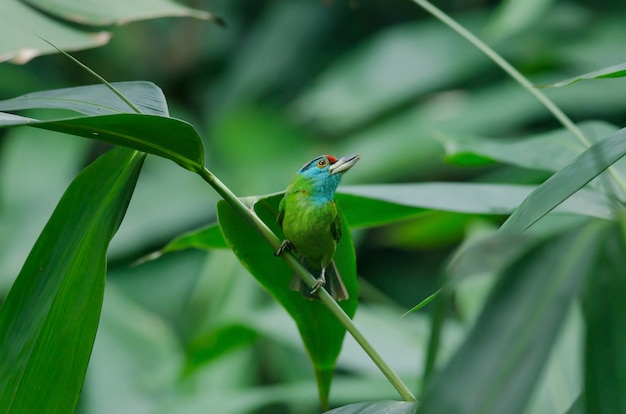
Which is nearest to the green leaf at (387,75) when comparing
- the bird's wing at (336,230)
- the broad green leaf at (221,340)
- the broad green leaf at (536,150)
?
the broad green leaf at (221,340)

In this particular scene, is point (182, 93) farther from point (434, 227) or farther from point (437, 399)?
point (437, 399)

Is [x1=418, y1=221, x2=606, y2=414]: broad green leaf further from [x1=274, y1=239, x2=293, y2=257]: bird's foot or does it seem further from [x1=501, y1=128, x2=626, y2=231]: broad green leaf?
[x1=274, y1=239, x2=293, y2=257]: bird's foot

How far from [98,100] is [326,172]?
13.7 inches

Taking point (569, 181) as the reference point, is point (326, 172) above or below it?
above

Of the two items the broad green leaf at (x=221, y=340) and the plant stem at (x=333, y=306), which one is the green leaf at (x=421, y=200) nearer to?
the plant stem at (x=333, y=306)

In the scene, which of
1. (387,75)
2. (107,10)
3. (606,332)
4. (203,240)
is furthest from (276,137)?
(606,332)

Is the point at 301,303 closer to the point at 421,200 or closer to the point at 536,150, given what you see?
the point at 421,200

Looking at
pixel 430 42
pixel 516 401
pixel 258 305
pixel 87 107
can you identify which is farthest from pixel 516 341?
pixel 430 42

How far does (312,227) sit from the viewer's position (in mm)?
830

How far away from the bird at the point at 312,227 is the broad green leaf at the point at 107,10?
0.30m

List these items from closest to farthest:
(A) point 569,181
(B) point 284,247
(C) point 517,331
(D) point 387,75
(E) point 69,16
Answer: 1. (C) point 517,331
2. (A) point 569,181
3. (B) point 284,247
4. (E) point 69,16
5. (D) point 387,75

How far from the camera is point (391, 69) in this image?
10.2 feet

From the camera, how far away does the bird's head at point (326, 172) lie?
91cm

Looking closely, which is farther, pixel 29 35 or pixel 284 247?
pixel 29 35
